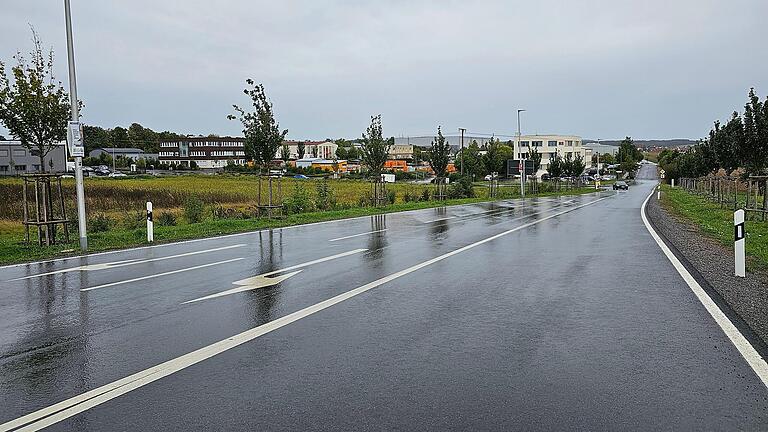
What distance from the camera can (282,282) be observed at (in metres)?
10.4

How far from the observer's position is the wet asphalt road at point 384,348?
15.6 feet

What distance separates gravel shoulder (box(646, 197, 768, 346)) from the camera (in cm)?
771

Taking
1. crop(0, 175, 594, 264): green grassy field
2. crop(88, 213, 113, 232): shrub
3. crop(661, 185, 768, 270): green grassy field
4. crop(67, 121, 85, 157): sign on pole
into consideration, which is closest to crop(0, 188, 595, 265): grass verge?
crop(0, 175, 594, 264): green grassy field

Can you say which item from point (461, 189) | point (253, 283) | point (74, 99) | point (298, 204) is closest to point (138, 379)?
point (253, 283)

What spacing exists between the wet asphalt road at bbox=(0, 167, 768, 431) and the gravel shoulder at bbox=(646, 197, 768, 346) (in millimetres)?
485

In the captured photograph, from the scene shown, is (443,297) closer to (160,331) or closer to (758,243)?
(160,331)

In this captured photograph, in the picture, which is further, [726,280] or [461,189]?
[461,189]

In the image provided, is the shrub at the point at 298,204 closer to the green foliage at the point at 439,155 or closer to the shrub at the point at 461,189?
the green foliage at the point at 439,155

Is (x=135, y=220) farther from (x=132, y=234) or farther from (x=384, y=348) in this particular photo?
(x=384, y=348)

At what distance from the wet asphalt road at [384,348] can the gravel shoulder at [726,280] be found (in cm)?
49

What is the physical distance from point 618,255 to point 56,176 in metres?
13.6

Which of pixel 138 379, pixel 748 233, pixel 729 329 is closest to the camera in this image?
pixel 138 379

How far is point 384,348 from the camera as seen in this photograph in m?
6.45

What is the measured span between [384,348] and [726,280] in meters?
6.81
